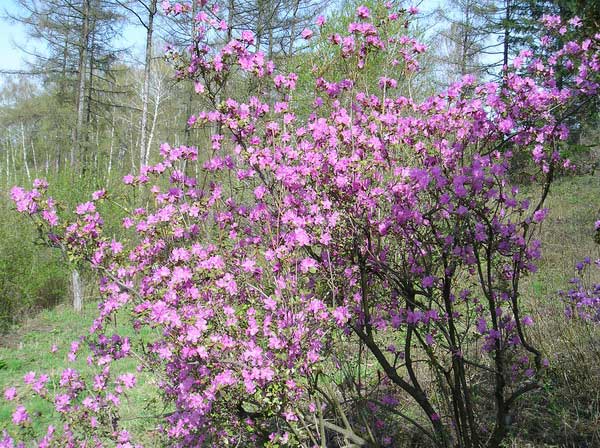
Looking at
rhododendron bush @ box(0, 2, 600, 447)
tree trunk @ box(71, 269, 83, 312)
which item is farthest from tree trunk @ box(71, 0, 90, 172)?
rhododendron bush @ box(0, 2, 600, 447)

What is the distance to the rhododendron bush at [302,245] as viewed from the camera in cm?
232

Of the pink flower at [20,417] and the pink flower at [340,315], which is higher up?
the pink flower at [340,315]

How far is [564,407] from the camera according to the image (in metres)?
3.74

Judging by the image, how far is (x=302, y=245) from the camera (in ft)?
7.89

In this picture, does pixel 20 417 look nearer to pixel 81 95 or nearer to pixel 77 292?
pixel 77 292

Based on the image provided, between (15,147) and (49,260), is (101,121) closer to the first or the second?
(49,260)

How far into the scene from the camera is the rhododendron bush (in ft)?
7.63

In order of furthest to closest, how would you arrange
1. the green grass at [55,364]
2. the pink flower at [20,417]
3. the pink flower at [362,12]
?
the green grass at [55,364]
the pink flower at [362,12]
the pink flower at [20,417]

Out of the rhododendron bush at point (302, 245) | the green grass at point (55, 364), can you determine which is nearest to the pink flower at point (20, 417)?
the rhododendron bush at point (302, 245)

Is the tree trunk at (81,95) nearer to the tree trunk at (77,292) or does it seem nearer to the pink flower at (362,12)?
the tree trunk at (77,292)

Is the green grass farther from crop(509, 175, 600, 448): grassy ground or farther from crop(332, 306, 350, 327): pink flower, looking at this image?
crop(509, 175, 600, 448): grassy ground

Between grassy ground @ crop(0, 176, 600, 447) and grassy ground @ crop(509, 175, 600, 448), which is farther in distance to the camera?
grassy ground @ crop(0, 176, 600, 447)

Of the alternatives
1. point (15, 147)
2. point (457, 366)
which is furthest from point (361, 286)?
point (15, 147)

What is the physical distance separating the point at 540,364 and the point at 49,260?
10417 millimetres
